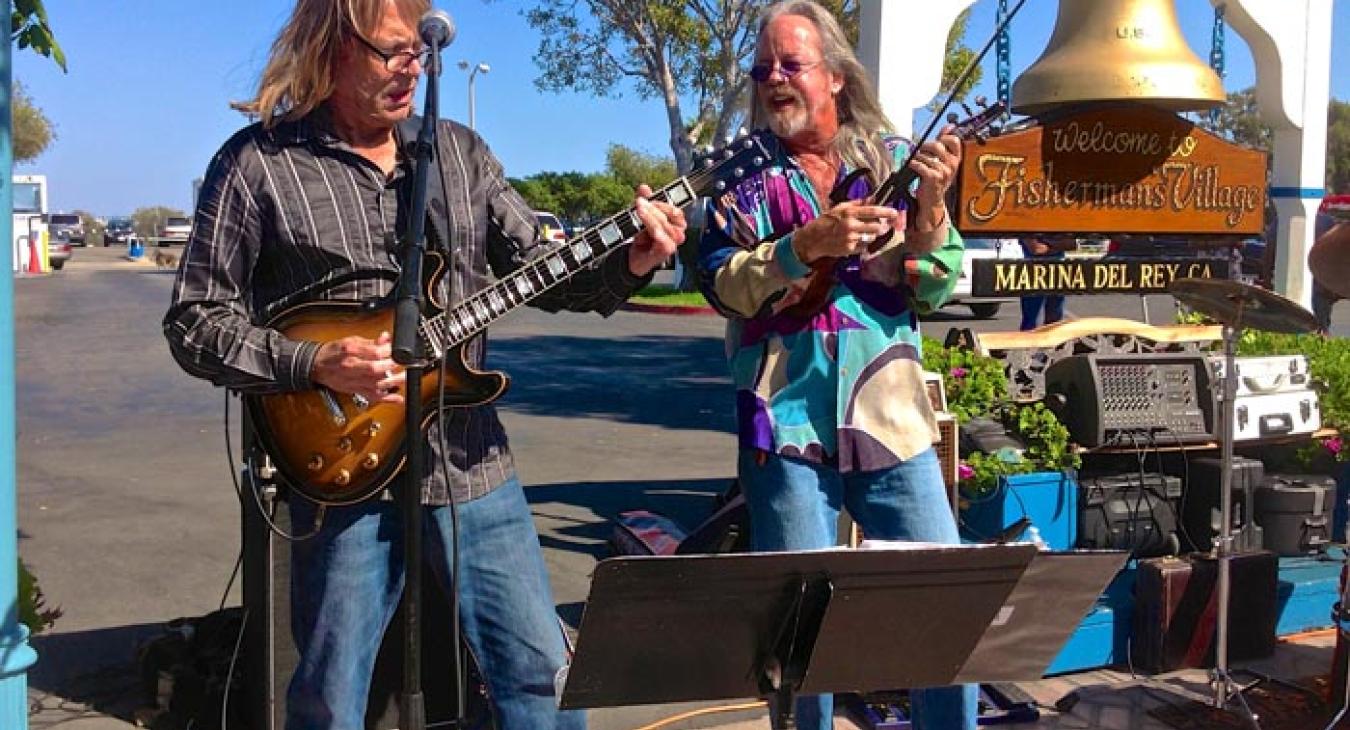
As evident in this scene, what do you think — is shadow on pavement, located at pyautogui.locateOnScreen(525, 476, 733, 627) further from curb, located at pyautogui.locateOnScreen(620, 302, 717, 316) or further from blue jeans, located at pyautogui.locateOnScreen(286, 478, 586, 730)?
A: curb, located at pyautogui.locateOnScreen(620, 302, 717, 316)

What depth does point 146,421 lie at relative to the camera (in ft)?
34.2

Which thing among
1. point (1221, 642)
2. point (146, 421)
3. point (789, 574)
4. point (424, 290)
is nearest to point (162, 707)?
point (424, 290)

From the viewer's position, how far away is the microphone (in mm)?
2219

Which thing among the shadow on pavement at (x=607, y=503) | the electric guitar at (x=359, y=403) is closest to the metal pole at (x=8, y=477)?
the electric guitar at (x=359, y=403)

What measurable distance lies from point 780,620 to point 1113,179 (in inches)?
141

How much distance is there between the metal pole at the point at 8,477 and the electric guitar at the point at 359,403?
50 cm

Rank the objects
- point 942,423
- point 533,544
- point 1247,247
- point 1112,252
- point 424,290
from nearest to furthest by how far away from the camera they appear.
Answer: point 424,290 → point 533,544 → point 942,423 → point 1112,252 → point 1247,247

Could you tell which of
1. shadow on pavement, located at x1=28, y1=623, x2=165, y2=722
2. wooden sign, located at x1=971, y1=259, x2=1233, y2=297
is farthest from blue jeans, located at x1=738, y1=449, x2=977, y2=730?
shadow on pavement, located at x1=28, y1=623, x2=165, y2=722

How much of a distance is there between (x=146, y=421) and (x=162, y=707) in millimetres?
7055

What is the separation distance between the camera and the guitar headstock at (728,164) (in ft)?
9.00

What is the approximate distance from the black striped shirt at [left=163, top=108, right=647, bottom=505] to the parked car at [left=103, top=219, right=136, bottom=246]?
7644 cm

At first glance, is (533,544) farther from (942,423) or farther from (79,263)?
(79,263)

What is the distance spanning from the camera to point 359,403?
2.47m

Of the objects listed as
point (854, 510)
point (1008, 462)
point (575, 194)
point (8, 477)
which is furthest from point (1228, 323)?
point (575, 194)
